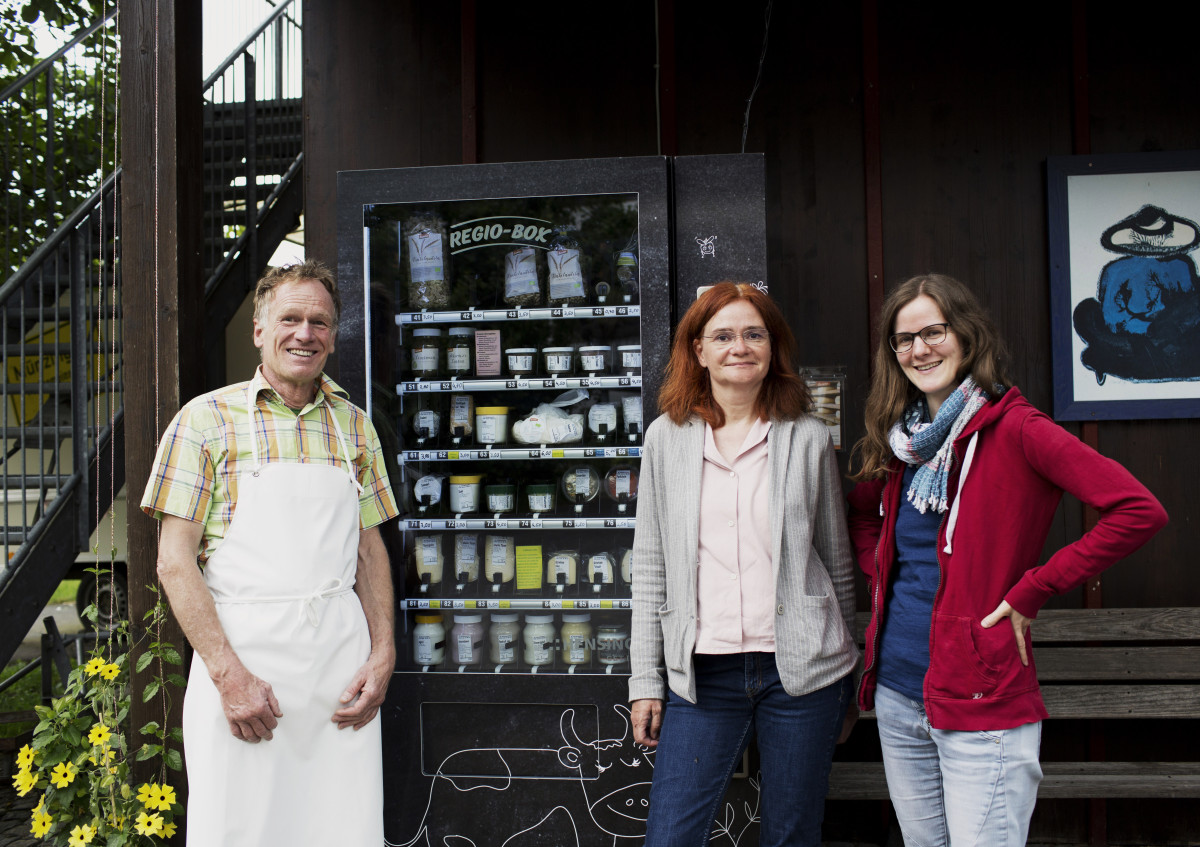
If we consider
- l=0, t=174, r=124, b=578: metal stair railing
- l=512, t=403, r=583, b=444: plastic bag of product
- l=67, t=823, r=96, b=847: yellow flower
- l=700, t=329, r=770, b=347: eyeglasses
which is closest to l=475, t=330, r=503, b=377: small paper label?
l=512, t=403, r=583, b=444: plastic bag of product

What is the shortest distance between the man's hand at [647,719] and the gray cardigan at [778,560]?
20 mm

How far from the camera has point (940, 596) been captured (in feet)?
6.04

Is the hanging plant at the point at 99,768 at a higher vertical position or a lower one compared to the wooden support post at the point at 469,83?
lower

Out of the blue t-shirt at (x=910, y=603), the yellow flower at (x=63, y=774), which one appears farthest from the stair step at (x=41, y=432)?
the blue t-shirt at (x=910, y=603)

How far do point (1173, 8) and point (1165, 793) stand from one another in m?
3.09

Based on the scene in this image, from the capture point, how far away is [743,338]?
6.70 feet

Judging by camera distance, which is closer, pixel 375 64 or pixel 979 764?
pixel 979 764

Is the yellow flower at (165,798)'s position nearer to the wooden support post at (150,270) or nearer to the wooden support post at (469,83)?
the wooden support post at (150,270)

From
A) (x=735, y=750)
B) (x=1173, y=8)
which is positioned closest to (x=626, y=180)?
(x=735, y=750)

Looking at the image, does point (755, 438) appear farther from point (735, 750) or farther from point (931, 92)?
point (931, 92)

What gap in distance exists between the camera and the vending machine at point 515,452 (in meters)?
2.71

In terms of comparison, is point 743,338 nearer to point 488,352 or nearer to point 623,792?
point 488,352

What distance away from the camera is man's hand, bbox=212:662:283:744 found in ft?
6.72

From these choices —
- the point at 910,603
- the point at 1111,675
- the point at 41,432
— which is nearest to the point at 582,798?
the point at 910,603
